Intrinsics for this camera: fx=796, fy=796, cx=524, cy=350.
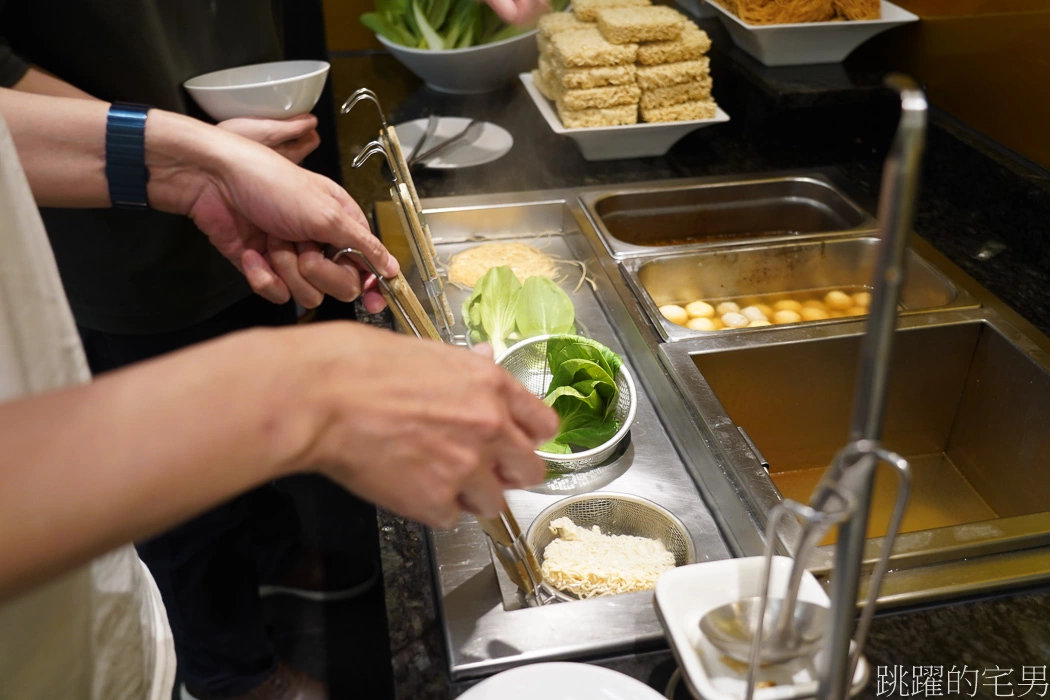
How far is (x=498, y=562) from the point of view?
963mm

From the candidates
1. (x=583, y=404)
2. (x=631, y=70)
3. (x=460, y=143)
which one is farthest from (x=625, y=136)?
(x=583, y=404)

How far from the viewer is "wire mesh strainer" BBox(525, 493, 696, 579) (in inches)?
39.4

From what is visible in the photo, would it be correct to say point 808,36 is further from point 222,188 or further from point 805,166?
point 222,188

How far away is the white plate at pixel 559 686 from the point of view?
0.73m

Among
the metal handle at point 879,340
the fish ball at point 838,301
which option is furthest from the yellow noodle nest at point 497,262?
the metal handle at point 879,340

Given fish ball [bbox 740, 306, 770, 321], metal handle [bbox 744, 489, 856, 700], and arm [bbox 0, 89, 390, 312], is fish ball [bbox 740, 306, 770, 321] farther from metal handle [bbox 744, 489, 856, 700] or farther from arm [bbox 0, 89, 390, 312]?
metal handle [bbox 744, 489, 856, 700]

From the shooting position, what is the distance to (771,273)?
1.59 meters

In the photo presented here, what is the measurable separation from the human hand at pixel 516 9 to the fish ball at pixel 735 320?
740mm

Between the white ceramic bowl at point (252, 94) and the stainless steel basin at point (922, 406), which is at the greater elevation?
the white ceramic bowl at point (252, 94)

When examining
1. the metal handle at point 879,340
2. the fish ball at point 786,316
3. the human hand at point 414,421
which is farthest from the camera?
the fish ball at point 786,316

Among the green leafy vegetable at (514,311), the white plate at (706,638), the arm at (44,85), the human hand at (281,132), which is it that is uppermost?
the arm at (44,85)

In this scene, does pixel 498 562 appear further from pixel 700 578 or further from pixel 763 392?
pixel 763 392

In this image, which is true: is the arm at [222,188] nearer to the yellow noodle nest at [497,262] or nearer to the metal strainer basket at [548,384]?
the metal strainer basket at [548,384]

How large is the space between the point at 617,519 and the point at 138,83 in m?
0.98
